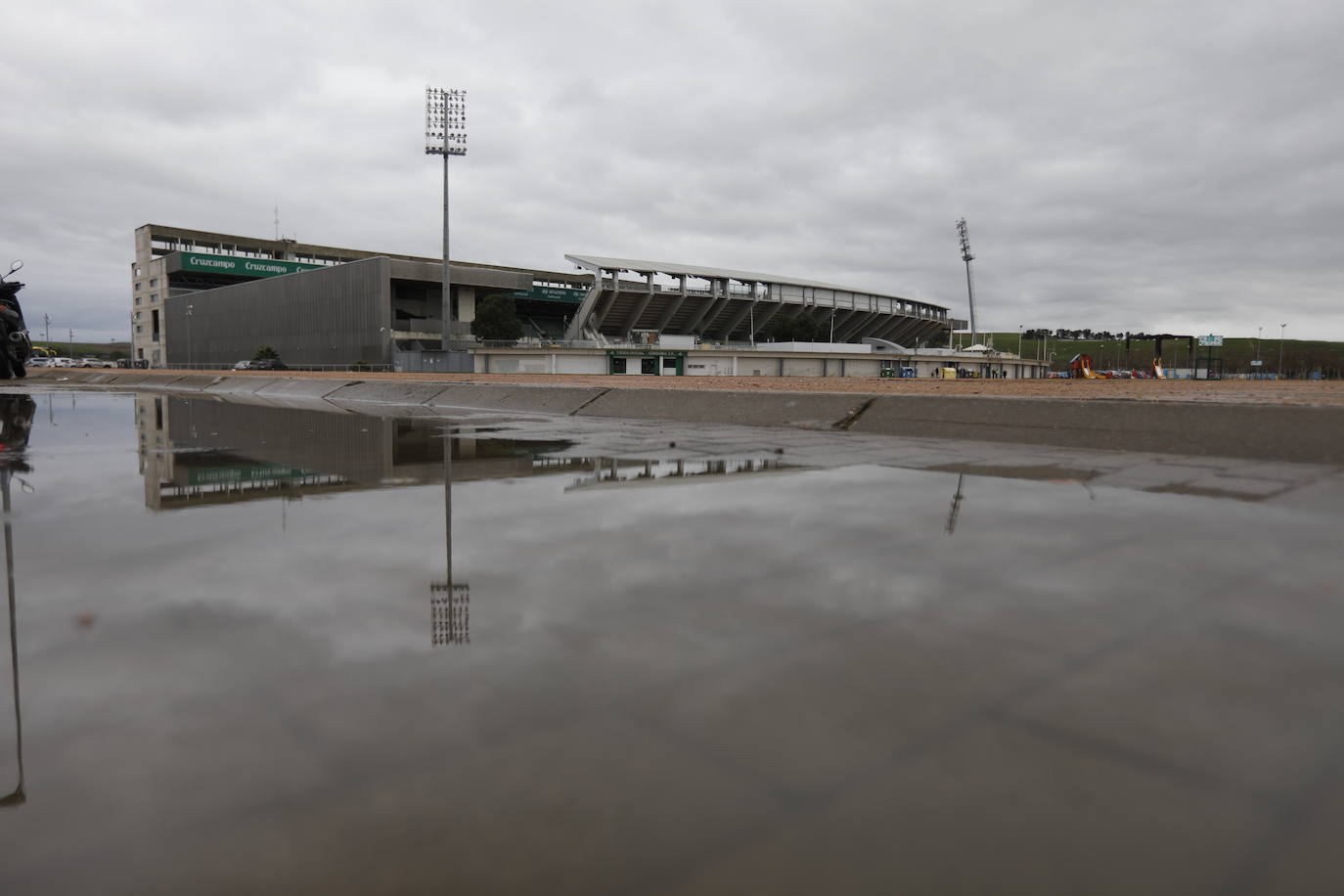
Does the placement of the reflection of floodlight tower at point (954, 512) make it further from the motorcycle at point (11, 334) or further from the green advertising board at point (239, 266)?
the green advertising board at point (239, 266)

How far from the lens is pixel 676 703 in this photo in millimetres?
2469

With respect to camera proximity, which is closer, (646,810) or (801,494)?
(646,810)

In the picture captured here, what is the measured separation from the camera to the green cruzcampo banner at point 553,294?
97250 millimetres

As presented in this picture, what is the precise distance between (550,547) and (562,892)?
2956mm

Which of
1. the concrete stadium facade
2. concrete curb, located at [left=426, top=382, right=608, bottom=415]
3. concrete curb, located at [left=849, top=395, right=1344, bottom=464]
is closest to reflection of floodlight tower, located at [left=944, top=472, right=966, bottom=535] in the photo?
concrete curb, located at [left=849, top=395, right=1344, bottom=464]

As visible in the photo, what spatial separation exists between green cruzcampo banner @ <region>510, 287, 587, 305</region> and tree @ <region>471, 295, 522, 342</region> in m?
12.7

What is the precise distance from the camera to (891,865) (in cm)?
173

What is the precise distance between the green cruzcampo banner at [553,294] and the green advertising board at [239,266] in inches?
1490

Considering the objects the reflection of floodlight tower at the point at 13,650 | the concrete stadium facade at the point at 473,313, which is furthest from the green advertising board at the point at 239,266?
the reflection of floodlight tower at the point at 13,650

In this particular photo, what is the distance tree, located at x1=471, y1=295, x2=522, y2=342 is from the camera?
81938 mm

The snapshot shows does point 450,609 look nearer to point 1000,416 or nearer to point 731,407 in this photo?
point 1000,416

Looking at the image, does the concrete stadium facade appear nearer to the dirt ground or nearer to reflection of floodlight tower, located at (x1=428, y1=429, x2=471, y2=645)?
the dirt ground

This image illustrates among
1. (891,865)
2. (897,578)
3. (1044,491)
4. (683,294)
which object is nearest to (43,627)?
(891,865)

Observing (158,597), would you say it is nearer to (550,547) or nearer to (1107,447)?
(550,547)
